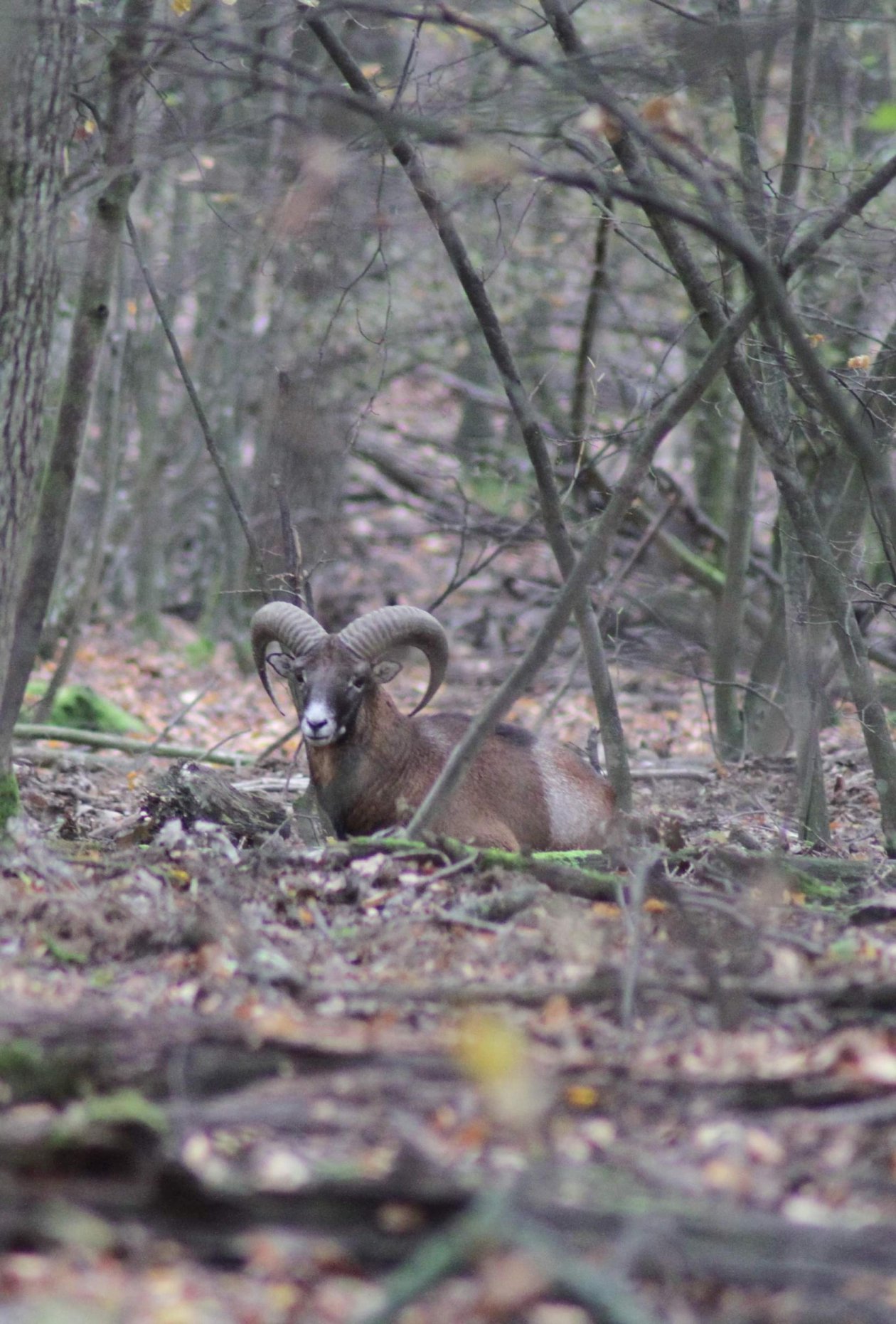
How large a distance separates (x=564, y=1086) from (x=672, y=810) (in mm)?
5973

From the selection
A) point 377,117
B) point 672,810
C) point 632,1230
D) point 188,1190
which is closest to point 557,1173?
point 632,1230

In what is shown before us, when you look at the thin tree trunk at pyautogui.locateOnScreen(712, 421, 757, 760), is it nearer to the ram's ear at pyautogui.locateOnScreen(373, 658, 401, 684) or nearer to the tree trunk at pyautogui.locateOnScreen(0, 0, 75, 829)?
the ram's ear at pyautogui.locateOnScreen(373, 658, 401, 684)

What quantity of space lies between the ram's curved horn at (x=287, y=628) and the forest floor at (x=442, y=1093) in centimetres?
248

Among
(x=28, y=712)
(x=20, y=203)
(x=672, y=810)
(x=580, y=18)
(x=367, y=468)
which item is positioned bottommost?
(x=28, y=712)

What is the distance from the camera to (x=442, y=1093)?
3914 millimetres

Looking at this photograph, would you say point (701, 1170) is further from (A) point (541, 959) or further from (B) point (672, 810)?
(B) point (672, 810)

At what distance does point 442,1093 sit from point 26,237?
4.75 metres

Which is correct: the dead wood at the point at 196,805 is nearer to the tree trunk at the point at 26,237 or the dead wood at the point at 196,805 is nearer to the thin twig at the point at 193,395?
the tree trunk at the point at 26,237

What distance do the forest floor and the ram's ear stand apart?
2521 millimetres

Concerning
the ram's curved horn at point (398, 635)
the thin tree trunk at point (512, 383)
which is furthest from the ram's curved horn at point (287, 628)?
the thin tree trunk at point (512, 383)

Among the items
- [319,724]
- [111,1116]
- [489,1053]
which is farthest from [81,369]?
[489,1053]

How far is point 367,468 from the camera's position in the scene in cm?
2142

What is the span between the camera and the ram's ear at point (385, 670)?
905cm

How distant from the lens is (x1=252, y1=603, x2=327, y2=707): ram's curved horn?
8.87 metres
